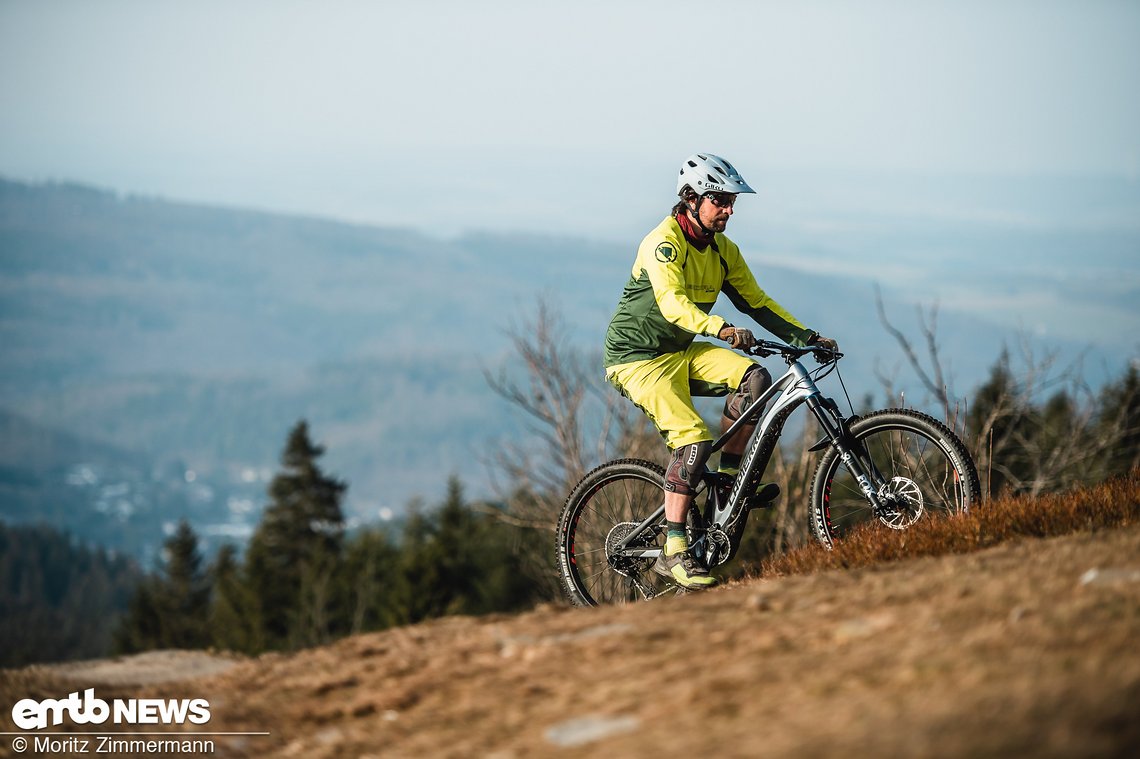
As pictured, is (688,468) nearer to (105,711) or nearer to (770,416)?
(770,416)

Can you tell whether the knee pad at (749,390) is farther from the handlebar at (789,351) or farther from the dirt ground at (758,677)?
the dirt ground at (758,677)

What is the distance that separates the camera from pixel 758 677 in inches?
185

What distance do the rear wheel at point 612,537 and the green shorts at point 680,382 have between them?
0.56 m

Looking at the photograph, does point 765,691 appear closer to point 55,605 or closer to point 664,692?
point 664,692

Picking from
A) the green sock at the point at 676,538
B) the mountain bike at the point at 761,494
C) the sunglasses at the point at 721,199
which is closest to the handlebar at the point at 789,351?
the mountain bike at the point at 761,494

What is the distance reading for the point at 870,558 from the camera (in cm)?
715

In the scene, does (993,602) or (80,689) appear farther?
(80,689)

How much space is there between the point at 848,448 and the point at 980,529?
941 millimetres

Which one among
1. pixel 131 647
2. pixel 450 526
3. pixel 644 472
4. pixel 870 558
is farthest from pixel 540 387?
pixel 131 647

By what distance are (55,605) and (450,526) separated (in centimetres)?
11421

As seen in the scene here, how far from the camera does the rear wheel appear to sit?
27.7ft

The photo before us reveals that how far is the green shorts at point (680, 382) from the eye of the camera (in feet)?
25.9

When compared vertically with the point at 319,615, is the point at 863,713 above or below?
below

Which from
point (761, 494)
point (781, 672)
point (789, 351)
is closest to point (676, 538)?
point (761, 494)
